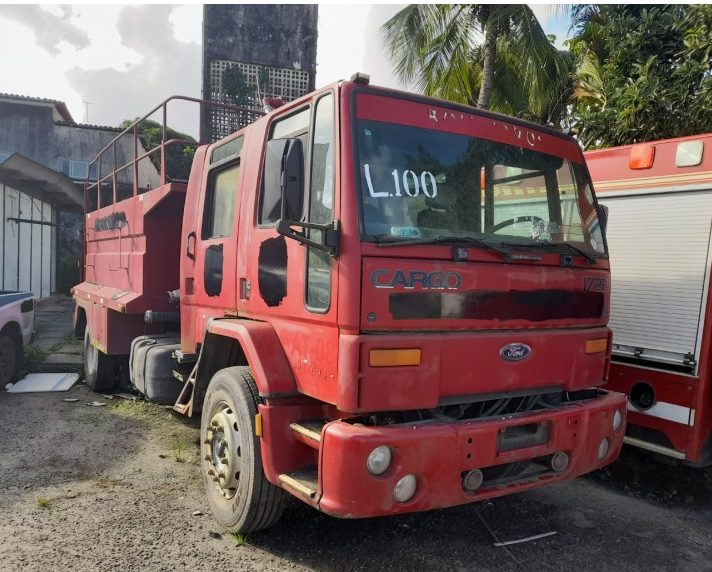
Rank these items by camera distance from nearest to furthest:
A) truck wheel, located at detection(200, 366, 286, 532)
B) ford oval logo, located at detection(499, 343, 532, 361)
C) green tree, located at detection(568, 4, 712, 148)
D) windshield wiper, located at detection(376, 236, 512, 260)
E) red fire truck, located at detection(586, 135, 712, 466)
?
1. windshield wiper, located at detection(376, 236, 512, 260)
2. ford oval logo, located at detection(499, 343, 532, 361)
3. truck wheel, located at detection(200, 366, 286, 532)
4. red fire truck, located at detection(586, 135, 712, 466)
5. green tree, located at detection(568, 4, 712, 148)

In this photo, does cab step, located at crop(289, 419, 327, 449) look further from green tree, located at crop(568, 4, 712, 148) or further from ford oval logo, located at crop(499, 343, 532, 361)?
green tree, located at crop(568, 4, 712, 148)

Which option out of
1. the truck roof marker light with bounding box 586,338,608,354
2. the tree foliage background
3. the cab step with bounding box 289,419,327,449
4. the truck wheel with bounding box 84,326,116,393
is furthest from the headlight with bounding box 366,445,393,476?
the truck wheel with bounding box 84,326,116,393

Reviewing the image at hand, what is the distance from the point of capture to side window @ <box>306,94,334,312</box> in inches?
114

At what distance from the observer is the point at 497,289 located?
10.2ft

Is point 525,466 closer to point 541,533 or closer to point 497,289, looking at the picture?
point 541,533

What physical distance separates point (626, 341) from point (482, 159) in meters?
2.24

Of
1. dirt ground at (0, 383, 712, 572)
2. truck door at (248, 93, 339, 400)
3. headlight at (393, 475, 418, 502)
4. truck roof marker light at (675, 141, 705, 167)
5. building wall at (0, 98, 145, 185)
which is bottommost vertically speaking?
dirt ground at (0, 383, 712, 572)

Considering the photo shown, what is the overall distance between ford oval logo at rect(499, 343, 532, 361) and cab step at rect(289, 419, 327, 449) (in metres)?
1.03

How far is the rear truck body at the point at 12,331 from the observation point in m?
7.20

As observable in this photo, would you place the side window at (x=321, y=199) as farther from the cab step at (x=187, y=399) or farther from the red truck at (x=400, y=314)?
the cab step at (x=187, y=399)

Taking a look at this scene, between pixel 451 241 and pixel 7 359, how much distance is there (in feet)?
21.5

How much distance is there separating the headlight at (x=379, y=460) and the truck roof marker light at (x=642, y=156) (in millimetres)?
3324

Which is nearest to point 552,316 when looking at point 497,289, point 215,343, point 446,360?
point 497,289

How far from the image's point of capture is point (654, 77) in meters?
7.94
